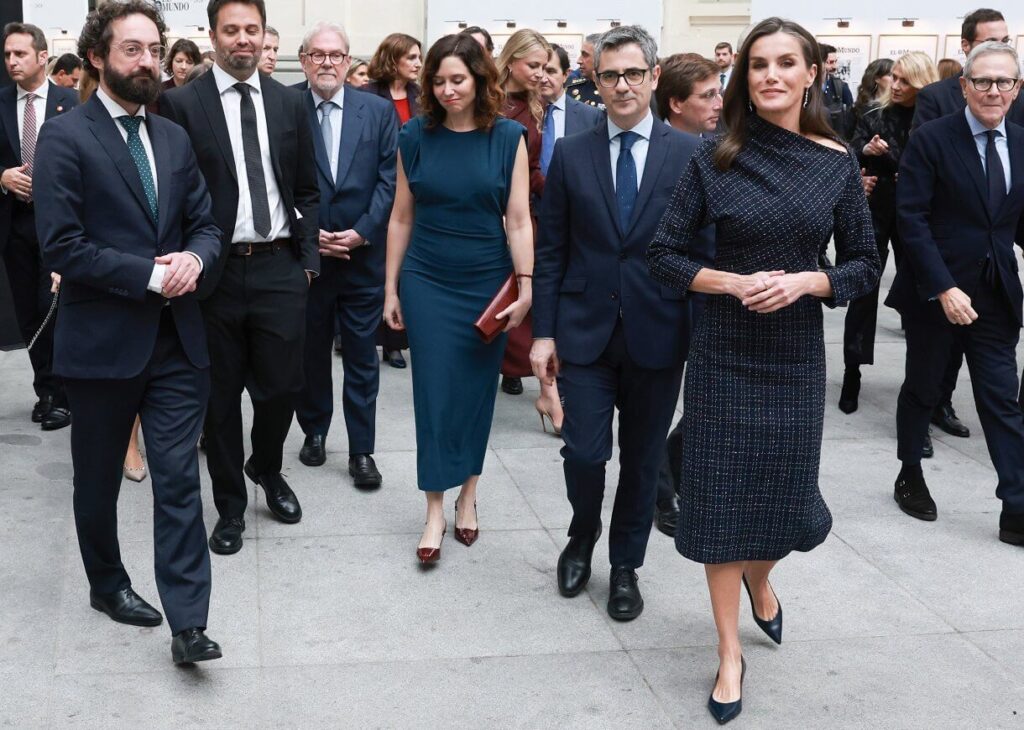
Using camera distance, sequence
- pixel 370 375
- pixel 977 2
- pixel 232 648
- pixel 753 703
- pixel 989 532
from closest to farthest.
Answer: pixel 753 703, pixel 232 648, pixel 989 532, pixel 370 375, pixel 977 2

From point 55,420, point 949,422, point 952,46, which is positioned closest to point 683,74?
point 949,422

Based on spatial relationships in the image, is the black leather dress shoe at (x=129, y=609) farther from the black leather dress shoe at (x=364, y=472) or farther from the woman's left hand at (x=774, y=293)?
the woman's left hand at (x=774, y=293)

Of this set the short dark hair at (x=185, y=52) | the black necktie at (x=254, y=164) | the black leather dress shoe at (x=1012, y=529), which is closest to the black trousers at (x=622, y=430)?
the black necktie at (x=254, y=164)

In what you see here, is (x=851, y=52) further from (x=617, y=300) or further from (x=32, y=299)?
(x=617, y=300)

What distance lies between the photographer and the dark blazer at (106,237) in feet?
13.5

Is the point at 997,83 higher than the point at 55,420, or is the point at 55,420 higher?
the point at 997,83

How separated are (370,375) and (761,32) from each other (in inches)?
116

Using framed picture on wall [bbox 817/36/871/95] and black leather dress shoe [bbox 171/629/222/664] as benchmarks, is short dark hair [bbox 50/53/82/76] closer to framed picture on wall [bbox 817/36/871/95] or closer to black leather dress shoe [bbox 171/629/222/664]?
black leather dress shoe [bbox 171/629/222/664]

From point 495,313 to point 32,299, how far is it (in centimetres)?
335

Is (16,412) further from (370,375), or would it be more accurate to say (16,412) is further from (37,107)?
(370,375)

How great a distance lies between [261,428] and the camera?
567 centimetres

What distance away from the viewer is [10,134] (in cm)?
713

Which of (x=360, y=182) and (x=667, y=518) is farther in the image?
(x=360, y=182)

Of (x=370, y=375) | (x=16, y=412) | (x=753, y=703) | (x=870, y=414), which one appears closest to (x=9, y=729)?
(x=753, y=703)
